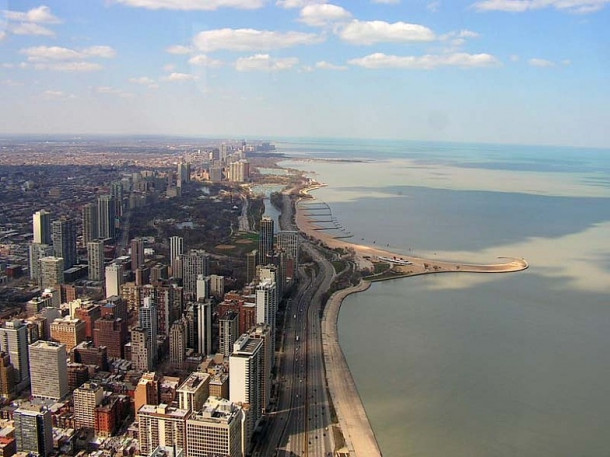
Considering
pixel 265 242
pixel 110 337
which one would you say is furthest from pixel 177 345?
pixel 265 242

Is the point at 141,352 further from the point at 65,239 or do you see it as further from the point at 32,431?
the point at 65,239

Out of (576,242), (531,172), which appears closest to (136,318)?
(576,242)

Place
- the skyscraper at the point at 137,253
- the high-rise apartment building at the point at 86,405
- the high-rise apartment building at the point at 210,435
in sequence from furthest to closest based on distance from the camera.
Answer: the skyscraper at the point at 137,253 → the high-rise apartment building at the point at 86,405 → the high-rise apartment building at the point at 210,435

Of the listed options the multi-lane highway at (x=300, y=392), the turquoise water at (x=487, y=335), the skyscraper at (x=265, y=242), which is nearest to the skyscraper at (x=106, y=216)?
the skyscraper at (x=265, y=242)

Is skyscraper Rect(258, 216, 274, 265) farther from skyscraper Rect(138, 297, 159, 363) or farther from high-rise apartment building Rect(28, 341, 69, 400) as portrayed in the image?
high-rise apartment building Rect(28, 341, 69, 400)

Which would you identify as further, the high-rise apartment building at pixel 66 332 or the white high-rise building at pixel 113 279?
the white high-rise building at pixel 113 279

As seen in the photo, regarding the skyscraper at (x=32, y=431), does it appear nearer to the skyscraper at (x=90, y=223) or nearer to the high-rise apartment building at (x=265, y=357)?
the high-rise apartment building at (x=265, y=357)

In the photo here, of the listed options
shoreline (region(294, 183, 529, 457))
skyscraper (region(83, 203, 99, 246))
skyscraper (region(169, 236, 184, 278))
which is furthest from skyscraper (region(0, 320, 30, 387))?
skyscraper (region(83, 203, 99, 246))
